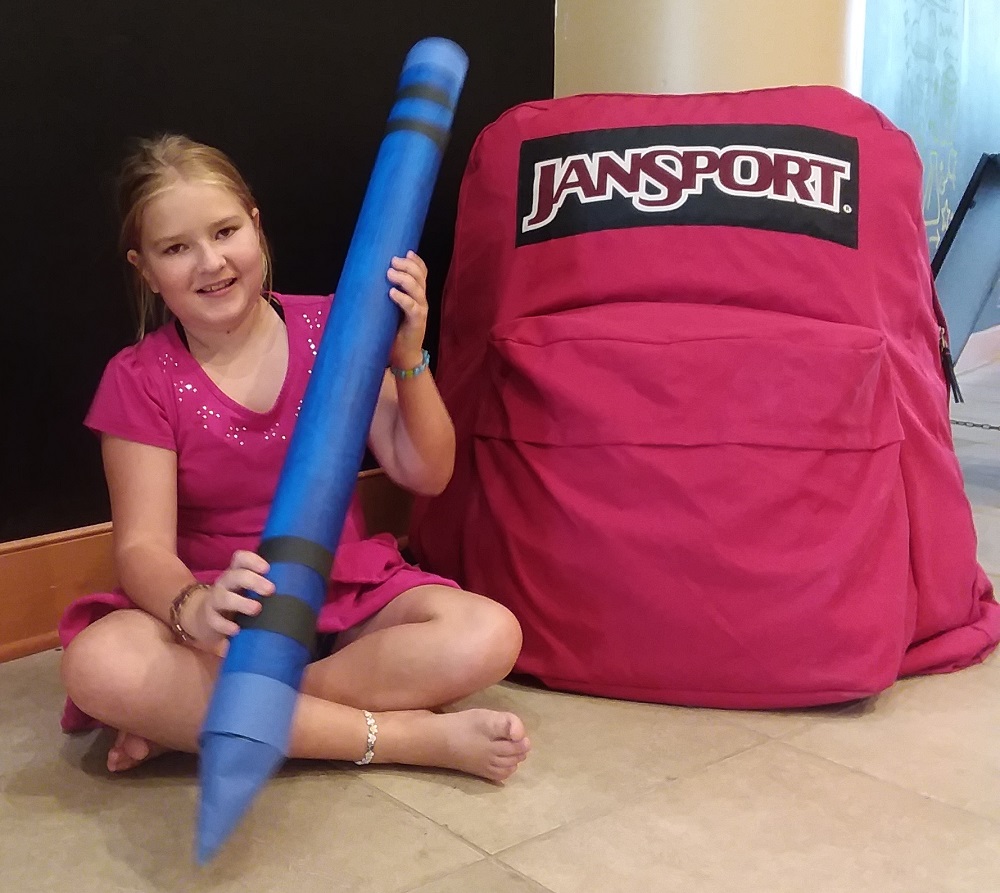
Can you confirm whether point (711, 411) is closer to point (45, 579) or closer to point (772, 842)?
point (772, 842)

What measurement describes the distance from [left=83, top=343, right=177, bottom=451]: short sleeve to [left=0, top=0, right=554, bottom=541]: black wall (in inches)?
11.0

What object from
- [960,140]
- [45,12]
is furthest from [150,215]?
[960,140]

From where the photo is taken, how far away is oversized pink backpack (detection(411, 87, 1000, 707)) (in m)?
1.04

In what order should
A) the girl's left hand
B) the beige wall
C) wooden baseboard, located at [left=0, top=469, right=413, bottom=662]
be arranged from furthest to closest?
the beige wall < wooden baseboard, located at [left=0, top=469, right=413, bottom=662] < the girl's left hand

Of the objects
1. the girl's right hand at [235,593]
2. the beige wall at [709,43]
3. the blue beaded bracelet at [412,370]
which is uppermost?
the beige wall at [709,43]

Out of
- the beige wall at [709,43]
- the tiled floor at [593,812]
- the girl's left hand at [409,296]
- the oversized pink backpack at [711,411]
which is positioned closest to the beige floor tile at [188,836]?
the tiled floor at [593,812]

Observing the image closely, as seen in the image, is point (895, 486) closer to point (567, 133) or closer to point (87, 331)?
point (567, 133)

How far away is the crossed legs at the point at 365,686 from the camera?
0.90 meters

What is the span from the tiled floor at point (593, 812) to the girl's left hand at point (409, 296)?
38 cm

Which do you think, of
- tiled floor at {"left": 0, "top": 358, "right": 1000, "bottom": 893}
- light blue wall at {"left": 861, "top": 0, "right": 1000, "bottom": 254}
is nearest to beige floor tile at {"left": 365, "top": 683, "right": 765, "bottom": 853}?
tiled floor at {"left": 0, "top": 358, "right": 1000, "bottom": 893}

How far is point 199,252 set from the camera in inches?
37.5

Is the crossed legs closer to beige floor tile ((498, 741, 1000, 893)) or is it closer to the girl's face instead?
beige floor tile ((498, 741, 1000, 893))

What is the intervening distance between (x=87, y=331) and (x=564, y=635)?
2.15 feet

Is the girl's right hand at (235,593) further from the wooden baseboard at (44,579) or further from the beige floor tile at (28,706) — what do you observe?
the wooden baseboard at (44,579)
